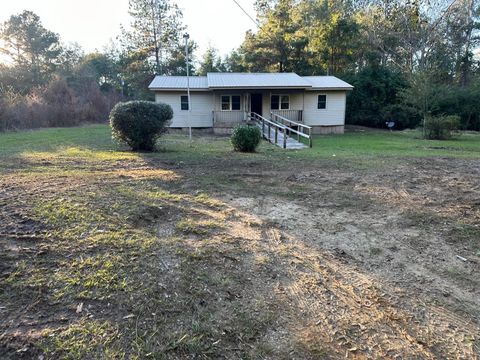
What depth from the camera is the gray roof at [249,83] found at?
63.9ft

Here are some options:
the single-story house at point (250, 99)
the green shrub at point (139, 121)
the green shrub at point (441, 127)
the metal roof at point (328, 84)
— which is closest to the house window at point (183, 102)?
the single-story house at point (250, 99)

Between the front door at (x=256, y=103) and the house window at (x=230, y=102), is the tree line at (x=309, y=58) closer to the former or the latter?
the front door at (x=256, y=103)

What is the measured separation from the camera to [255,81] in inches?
814

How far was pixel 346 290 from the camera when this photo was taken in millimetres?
3160

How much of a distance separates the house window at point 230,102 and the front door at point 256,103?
→ 1122 mm

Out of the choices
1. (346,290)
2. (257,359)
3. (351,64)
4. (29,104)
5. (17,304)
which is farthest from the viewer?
(351,64)

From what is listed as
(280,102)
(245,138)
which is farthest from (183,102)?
(245,138)

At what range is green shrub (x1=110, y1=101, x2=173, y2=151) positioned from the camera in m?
10.5

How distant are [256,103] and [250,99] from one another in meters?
0.84

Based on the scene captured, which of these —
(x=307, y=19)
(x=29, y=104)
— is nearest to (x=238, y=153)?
(x=29, y=104)

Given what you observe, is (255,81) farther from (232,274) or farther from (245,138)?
(232,274)

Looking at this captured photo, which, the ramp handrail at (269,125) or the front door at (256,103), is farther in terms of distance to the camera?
the front door at (256,103)

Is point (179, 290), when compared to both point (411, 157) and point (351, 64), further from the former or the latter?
point (351, 64)

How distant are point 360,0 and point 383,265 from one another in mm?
38473
